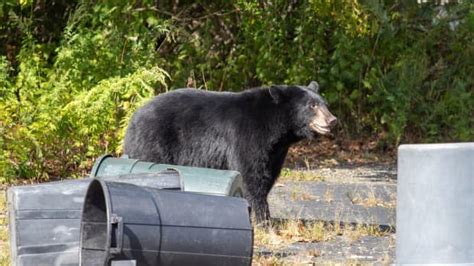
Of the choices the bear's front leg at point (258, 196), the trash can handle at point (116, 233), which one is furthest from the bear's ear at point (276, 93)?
the trash can handle at point (116, 233)

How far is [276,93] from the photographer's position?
411 inches

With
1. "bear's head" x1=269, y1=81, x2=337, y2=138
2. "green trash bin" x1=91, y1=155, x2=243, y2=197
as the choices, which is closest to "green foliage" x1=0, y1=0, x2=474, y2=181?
"bear's head" x1=269, y1=81, x2=337, y2=138

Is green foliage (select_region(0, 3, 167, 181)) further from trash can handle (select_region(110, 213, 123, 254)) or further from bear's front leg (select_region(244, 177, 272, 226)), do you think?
trash can handle (select_region(110, 213, 123, 254))

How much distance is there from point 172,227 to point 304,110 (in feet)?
13.8

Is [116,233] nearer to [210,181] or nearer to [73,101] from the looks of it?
[210,181]

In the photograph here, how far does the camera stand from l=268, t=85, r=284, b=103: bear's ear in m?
10.4

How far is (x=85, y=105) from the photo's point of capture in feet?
42.2

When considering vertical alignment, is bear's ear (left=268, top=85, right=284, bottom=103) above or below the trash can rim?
above

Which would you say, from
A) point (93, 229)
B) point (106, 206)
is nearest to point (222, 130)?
point (93, 229)

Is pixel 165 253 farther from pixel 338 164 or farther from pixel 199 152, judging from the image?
pixel 338 164

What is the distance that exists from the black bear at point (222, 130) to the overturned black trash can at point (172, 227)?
3369mm

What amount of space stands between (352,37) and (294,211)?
6.51m

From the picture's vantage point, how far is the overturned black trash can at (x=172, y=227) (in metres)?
6.23

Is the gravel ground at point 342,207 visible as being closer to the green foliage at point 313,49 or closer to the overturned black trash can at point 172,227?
the overturned black trash can at point 172,227
